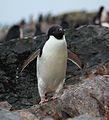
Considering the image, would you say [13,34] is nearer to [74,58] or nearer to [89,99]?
[74,58]

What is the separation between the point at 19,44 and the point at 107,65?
7.73 feet

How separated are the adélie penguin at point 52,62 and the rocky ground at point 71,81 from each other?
30 centimetres

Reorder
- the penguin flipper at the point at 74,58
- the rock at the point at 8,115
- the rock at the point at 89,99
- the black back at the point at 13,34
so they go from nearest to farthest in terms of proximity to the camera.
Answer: the rock at the point at 8,115 < the rock at the point at 89,99 < the penguin flipper at the point at 74,58 < the black back at the point at 13,34

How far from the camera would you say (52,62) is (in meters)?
7.38

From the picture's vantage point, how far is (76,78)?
8.02 m

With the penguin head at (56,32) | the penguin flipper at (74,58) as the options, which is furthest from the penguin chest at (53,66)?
the penguin flipper at (74,58)

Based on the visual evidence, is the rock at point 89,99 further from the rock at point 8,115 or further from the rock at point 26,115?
the rock at point 8,115

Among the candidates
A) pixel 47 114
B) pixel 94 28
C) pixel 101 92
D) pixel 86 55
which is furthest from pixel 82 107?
pixel 94 28

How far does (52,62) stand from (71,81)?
849mm

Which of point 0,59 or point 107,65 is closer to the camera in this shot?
point 107,65

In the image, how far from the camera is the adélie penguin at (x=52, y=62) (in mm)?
7230

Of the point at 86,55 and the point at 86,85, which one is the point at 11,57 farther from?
the point at 86,85

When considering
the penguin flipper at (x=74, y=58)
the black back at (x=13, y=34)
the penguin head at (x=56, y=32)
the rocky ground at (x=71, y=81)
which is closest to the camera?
the rocky ground at (x=71, y=81)

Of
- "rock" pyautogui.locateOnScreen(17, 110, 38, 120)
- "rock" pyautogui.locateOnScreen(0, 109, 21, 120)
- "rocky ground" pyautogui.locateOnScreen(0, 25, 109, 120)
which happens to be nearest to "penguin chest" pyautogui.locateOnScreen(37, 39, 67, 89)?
"rocky ground" pyautogui.locateOnScreen(0, 25, 109, 120)
